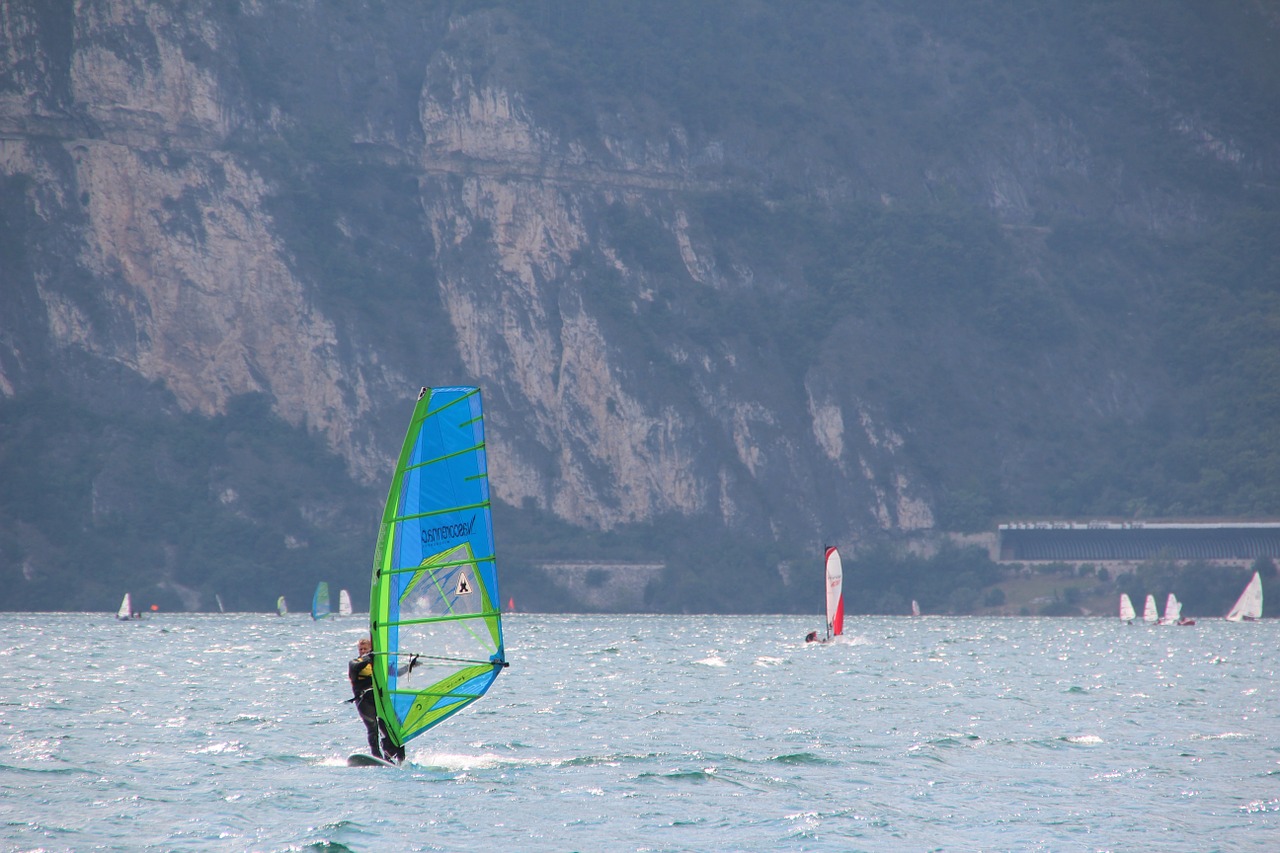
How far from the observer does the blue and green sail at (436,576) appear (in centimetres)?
2644

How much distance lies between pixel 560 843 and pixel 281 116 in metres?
162

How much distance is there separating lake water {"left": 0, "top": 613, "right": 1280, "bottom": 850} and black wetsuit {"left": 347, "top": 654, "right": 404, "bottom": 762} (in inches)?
14.3

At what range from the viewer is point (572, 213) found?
17900cm

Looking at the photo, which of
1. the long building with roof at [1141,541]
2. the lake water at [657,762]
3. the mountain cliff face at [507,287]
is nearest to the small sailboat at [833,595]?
the lake water at [657,762]

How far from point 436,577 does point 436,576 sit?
15mm

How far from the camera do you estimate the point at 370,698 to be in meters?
27.4

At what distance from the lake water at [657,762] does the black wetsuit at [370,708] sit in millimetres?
362

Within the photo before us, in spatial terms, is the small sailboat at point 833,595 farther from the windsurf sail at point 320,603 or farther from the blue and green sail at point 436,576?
the blue and green sail at point 436,576

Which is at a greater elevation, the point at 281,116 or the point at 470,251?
the point at 281,116

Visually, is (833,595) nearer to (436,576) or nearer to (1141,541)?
(436,576)

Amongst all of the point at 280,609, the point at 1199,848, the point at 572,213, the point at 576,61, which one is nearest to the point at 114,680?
the point at 1199,848

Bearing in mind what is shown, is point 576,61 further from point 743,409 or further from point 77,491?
point 77,491

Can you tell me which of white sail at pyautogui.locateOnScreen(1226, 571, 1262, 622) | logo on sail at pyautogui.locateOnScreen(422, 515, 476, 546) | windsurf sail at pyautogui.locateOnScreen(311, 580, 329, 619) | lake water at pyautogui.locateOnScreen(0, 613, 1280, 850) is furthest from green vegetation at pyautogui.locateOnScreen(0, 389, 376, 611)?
logo on sail at pyautogui.locateOnScreen(422, 515, 476, 546)

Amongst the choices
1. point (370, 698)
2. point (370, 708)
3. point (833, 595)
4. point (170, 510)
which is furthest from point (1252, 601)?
point (370, 698)
